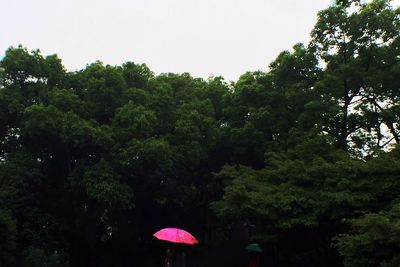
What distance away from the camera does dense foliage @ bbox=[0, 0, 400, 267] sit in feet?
48.0

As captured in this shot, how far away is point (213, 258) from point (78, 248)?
6083 millimetres

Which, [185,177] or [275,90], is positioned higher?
[275,90]

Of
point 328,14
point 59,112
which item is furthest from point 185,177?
point 328,14

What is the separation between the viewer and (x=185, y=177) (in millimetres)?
19469

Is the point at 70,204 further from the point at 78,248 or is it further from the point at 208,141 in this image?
the point at 208,141

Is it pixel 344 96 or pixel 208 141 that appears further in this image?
pixel 208 141

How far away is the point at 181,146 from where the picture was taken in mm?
17156

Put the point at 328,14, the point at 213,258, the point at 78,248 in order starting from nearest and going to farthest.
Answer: the point at 328,14 → the point at 78,248 → the point at 213,258

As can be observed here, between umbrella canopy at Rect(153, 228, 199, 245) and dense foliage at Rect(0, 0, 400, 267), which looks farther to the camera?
dense foliage at Rect(0, 0, 400, 267)

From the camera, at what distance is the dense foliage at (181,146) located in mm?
14633

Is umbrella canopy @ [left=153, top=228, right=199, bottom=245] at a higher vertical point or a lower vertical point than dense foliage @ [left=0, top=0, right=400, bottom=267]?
lower

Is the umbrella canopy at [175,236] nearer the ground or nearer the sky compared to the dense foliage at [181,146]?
nearer the ground

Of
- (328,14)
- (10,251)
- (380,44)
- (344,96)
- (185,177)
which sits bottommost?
(10,251)

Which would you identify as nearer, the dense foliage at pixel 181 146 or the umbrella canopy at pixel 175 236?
the umbrella canopy at pixel 175 236
